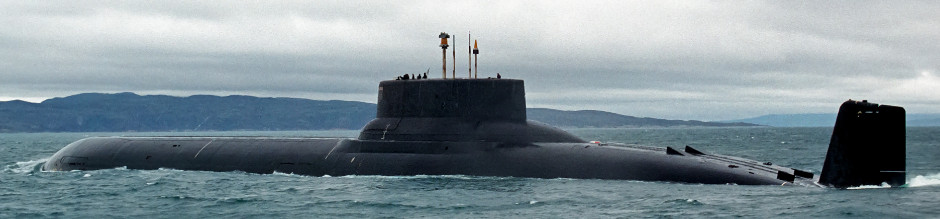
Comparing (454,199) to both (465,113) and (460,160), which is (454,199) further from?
(465,113)

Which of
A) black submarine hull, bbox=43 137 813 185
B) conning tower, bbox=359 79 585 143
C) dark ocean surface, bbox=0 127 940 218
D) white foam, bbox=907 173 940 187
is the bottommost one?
dark ocean surface, bbox=0 127 940 218

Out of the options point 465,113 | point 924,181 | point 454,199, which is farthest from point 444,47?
point 924,181

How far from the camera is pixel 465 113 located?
2428cm

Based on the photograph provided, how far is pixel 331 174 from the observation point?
24.8m

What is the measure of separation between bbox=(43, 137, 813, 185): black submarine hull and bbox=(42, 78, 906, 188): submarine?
0.03m

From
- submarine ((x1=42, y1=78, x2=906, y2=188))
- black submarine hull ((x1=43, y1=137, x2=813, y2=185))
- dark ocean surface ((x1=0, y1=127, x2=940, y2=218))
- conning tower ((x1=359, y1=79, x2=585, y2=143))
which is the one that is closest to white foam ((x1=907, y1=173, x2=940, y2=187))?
dark ocean surface ((x1=0, y1=127, x2=940, y2=218))

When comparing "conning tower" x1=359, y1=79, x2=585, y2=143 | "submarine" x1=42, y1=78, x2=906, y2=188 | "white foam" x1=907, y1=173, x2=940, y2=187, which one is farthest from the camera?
"conning tower" x1=359, y1=79, x2=585, y2=143

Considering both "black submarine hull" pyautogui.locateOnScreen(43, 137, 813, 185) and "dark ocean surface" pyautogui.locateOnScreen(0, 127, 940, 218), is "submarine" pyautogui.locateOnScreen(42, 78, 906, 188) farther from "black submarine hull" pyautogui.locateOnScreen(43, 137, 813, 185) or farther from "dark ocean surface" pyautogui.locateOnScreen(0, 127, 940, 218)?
"dark ocean surface" pyautogui.locateOnScreen(0, 127, 940, 218)

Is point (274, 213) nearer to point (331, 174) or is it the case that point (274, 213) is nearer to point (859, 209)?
point (331, 174)

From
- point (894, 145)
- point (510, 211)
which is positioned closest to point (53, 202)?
point (510, 211)

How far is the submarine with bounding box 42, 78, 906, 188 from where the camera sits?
18.9 m

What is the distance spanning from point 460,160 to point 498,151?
1.02 m

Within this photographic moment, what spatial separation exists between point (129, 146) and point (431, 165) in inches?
509

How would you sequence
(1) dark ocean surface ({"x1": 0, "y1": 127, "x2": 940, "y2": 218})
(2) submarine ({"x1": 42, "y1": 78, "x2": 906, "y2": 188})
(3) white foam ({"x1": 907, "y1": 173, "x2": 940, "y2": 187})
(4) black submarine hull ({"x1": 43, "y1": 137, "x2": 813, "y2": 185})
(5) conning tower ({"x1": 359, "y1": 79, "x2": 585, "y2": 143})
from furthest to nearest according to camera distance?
(5) conning tower ({"x1": 359, "y1": 79, "x2": 585, "y2": 143}) < (4) black submarine hull ({"x1": 43, "y1": 137, "x2": 813, "y2": 185}) < (3) white foam ({"x1": 907, "y1": 173, "x2": 940, "y2": 187}) < (2) submarine ({"x1": 42, "y1": 78, "x2": 906, "y2": 188}) < (1) dark ocean surface ({"x1": 0, "y1": 127, "x2": 940, "y2": 218})
